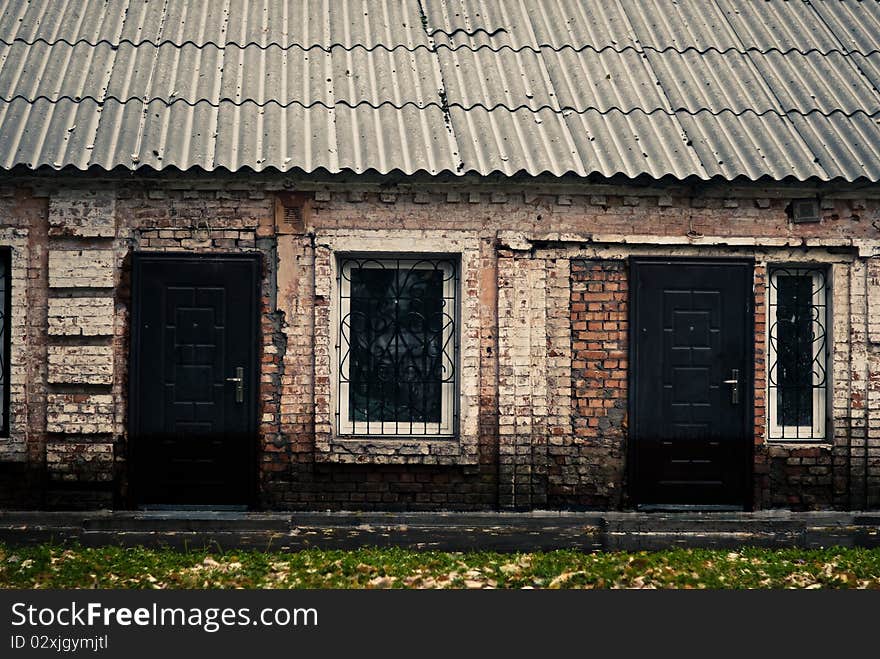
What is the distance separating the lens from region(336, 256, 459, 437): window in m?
7.81

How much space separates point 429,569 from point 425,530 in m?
0.59

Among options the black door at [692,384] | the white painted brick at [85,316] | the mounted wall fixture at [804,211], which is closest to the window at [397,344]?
the black door at [692,384]

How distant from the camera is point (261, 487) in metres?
7.65

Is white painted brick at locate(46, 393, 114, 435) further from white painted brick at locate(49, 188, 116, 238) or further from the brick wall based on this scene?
the brick wall

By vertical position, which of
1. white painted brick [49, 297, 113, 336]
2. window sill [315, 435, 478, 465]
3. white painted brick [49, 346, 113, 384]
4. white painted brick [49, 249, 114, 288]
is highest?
white painted brick [49, 249, 114, 288]

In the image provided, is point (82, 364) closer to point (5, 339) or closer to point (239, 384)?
point (5, 339)

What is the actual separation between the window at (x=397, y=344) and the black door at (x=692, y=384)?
1562 millimetres

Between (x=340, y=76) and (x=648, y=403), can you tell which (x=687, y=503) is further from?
(x=340, y=76)

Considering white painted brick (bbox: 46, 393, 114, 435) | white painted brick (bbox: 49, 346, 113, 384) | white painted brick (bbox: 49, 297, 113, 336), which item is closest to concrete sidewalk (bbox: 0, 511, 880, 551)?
white painted brick (bbox: 46, 393, 114, 435)

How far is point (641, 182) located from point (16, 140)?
4936 mm

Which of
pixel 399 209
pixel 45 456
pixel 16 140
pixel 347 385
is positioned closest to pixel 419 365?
pixel 347 385

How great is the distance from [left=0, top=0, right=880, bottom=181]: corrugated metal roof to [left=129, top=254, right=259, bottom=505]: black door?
0.98m

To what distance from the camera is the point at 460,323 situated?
7723 mm

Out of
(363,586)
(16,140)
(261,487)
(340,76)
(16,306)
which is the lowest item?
(363,586)
